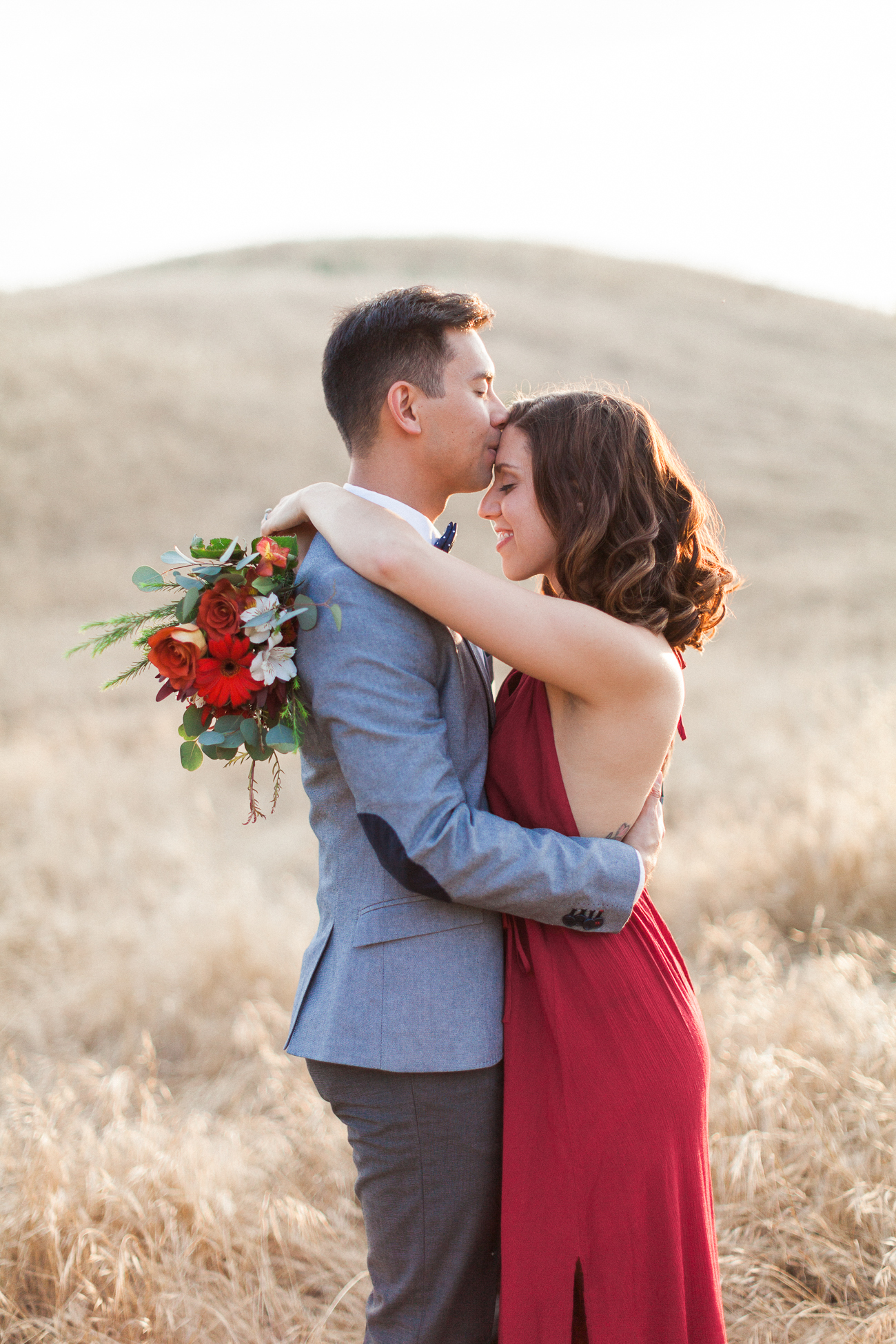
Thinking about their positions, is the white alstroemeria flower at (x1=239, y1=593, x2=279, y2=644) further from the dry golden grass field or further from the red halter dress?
the dry golden grass field

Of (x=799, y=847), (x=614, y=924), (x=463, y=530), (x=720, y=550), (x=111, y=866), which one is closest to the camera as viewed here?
(x=614, y=924)

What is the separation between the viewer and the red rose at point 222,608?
6.37 ft

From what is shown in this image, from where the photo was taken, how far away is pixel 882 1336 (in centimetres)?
255

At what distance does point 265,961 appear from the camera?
5.25 metres

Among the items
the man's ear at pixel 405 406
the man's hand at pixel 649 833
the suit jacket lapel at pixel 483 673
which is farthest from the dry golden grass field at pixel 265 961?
the man's hand at pixel 649 833

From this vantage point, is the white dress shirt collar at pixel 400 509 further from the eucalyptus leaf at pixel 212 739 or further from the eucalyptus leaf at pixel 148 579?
the eucalyptus leaf at pixel 212 739

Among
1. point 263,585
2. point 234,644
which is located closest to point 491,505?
point 263,585

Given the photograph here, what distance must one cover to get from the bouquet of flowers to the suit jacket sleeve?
73 millimetres

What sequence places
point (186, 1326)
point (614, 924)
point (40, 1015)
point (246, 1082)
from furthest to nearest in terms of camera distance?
point (40, 1015)
point (246, 1082)
point (186, 1326)
point (614, 924)

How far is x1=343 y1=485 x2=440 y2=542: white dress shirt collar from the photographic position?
85.4 inches

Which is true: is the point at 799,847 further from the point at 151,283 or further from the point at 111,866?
the point at 151,283

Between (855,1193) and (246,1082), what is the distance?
2.71 meters

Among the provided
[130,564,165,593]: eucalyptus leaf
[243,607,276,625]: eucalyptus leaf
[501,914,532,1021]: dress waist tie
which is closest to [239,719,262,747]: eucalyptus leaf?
[243,607,276,625]: eucalyptus leaf

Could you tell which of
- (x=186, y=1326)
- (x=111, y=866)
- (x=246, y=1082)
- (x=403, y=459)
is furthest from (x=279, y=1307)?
(x=111, y=866)
